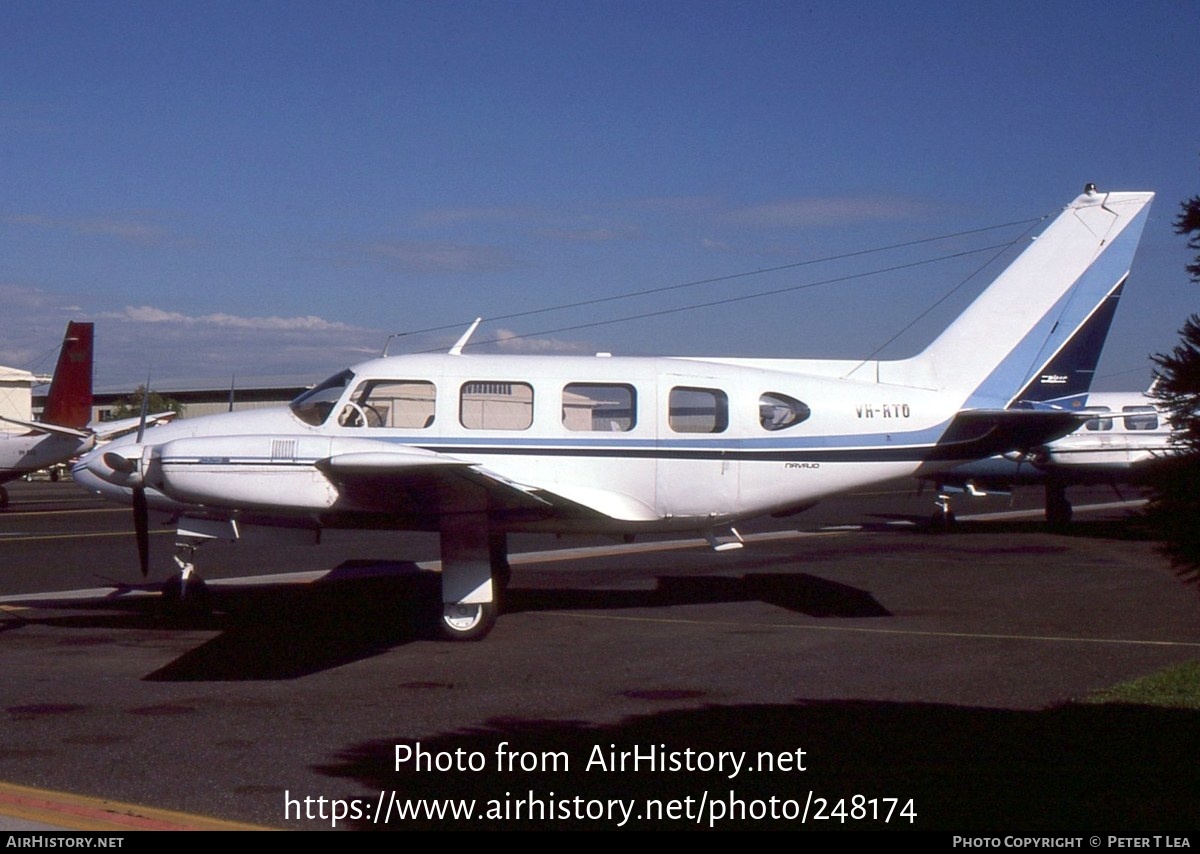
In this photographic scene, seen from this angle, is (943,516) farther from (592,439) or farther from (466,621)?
(466,621)

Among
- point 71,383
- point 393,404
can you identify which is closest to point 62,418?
point 71,383

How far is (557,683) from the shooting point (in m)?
9.73

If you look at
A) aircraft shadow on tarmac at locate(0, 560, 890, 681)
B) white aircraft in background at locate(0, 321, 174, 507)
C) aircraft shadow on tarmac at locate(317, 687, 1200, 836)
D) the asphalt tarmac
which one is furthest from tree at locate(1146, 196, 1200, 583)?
white aircraft in background at locate(0, 321, 174, 507)

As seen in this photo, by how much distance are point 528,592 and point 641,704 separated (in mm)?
7311

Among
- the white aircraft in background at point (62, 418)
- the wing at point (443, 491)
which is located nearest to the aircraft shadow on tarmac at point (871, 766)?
the wing at point (443, 491)

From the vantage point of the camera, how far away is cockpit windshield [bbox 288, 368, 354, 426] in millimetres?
12539

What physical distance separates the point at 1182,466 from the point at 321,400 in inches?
377

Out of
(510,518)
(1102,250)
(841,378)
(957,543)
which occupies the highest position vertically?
(1102,250)

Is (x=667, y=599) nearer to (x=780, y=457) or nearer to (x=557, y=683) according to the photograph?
(x=780, y=457)

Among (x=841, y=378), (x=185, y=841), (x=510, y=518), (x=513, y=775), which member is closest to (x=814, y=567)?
(x=841, y=378)

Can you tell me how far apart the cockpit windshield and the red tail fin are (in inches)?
1081

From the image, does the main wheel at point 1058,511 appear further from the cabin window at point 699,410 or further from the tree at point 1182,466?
the tree at point 1182,466

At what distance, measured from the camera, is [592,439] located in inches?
504

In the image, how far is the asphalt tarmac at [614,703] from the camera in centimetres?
617
